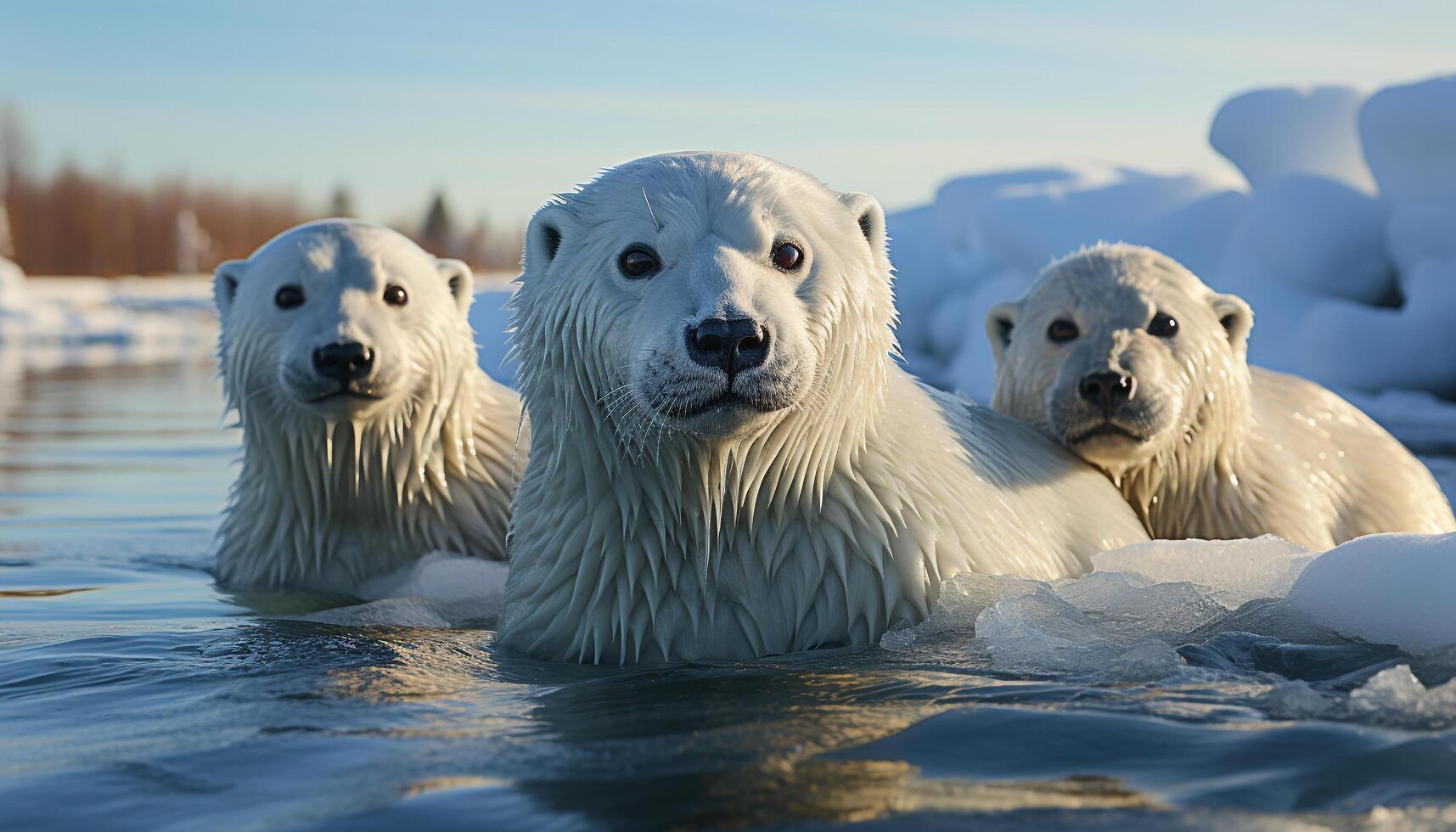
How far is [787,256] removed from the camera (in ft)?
10.3

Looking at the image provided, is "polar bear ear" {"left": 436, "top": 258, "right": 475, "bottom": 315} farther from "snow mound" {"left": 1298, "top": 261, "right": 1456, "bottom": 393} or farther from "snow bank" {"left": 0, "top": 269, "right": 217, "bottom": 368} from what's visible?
"snow bank" {"left": 0, "top": 269, "right": 217, "bottom": 368}

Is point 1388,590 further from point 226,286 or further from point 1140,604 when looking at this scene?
point 226,286

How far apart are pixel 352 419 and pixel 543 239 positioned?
1.56 meters

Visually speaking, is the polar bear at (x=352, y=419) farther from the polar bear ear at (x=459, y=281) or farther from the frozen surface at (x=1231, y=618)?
the frozen surface at (x=1231, y=618)

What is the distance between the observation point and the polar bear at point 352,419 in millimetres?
4672

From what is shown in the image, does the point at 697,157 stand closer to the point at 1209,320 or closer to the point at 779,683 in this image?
the point at 779,683

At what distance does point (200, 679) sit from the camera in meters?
3.32

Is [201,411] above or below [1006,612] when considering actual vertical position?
above

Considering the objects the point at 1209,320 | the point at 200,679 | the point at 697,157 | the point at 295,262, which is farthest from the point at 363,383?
the point at 1209,320

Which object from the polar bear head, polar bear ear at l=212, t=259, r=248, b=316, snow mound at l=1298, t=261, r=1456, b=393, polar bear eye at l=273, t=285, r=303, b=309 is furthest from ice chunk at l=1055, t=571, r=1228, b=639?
snow mound at l=1298, t=261, r=1456, b=393

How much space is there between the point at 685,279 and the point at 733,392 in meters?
0.26

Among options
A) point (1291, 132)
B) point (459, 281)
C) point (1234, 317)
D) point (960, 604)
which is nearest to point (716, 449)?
point (960, 604)

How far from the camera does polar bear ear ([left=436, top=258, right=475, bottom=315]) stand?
16.6 ft

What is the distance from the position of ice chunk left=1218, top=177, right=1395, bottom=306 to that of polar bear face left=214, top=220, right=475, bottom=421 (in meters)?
9.69
